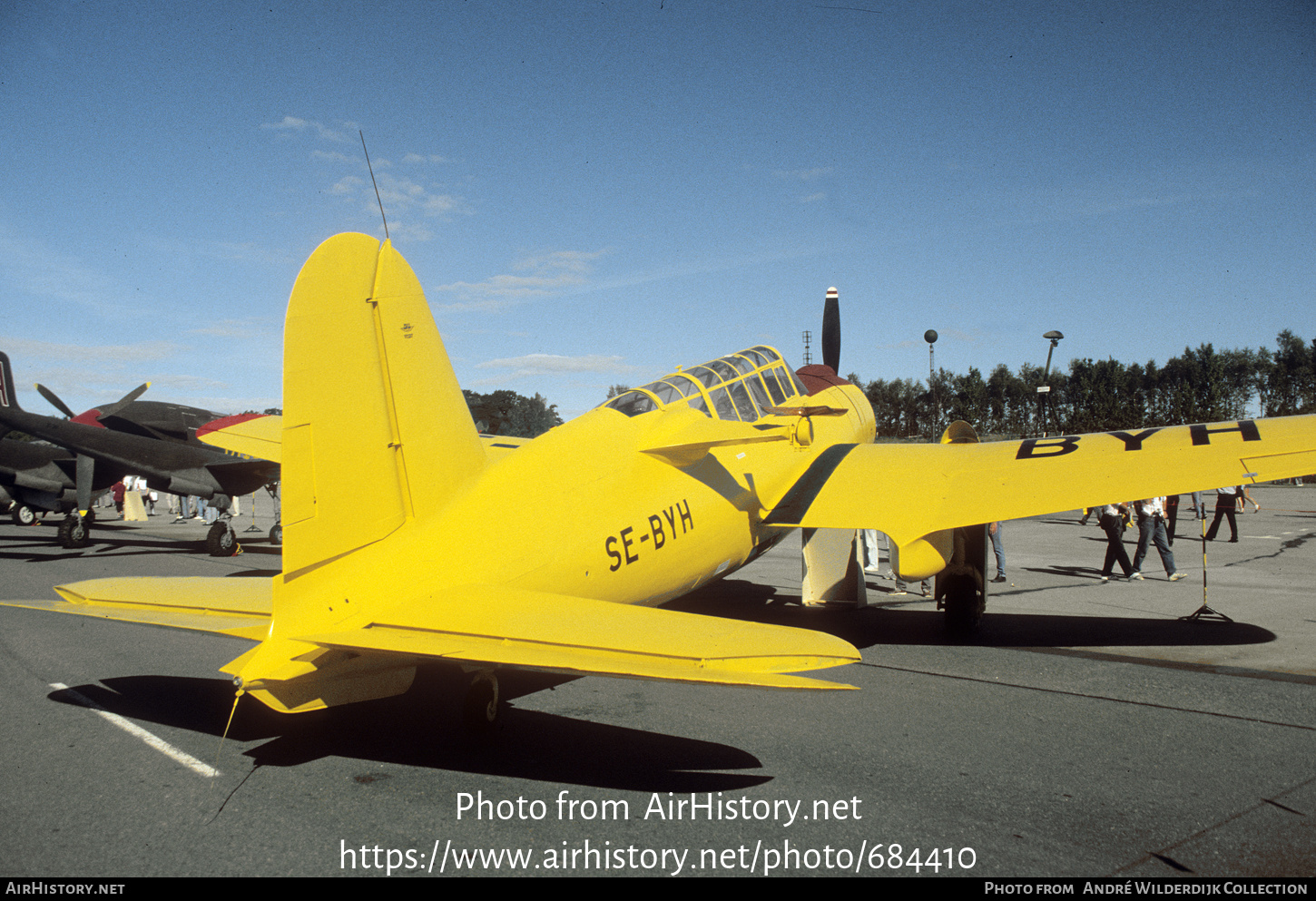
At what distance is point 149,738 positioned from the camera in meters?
4.94

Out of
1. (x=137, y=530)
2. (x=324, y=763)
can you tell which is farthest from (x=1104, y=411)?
(x=324, y=763)

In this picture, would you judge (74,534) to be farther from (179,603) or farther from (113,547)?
(179,603)

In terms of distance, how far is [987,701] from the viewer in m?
5.68

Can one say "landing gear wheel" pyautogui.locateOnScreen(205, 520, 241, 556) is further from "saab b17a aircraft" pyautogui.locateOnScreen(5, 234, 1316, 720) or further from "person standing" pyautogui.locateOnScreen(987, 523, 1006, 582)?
"person standing" pyautogui.locateOnScreen(987, 523, 1006, 582)

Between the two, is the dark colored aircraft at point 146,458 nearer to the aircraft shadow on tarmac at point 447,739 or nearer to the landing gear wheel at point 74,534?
the landing gear wheel at point 74,534

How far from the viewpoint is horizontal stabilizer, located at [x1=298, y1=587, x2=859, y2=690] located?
296cm

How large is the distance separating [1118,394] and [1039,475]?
85817mm

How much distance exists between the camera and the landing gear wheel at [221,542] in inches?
635

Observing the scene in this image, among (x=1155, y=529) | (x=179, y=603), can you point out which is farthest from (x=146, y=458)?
(x=1155, y=529)

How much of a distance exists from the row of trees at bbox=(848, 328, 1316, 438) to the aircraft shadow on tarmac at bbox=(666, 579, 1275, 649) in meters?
64.2

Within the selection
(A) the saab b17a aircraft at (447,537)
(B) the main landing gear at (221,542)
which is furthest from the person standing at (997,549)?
(B) the main landing gear at (221,542)

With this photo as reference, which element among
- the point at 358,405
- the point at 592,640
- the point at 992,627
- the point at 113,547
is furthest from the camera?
the point at 113,547

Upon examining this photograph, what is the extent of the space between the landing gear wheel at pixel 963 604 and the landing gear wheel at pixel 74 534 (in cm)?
1994

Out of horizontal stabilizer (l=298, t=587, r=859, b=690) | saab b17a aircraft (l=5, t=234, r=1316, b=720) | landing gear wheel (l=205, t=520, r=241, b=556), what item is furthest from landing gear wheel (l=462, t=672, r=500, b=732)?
landing gear wheel (l=205, t=520, r=241, b=556)
